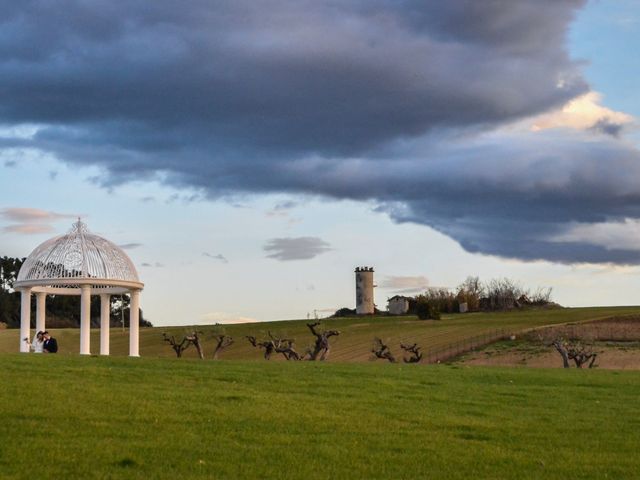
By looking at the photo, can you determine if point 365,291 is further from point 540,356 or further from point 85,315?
point 85,315

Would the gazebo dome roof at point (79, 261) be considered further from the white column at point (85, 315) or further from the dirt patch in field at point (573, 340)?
the dirt patch in field at point (573, 340)

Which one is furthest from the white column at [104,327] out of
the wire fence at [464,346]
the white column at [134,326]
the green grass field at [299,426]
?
the wire fence at [464,346]

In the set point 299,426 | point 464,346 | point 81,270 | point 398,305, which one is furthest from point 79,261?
point 398,305

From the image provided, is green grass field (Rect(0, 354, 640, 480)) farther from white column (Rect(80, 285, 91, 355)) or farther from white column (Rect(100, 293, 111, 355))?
white column (Rect(100, 293, 111, 355))

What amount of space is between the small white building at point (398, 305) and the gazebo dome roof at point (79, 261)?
238ft

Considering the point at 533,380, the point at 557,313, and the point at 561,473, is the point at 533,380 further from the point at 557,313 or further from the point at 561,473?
the point at 557,313

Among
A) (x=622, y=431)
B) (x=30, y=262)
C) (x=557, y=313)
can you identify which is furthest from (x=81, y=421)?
(x=557, y=313)

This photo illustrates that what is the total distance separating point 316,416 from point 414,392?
5350 mm

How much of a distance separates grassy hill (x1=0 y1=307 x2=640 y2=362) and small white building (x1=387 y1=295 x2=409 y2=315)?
13901 mm

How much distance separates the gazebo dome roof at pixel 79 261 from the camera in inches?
1613

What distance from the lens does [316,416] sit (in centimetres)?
1814

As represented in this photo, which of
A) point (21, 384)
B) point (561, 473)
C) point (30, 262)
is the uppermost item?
point (30, 262)

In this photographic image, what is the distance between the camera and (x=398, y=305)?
115 metres

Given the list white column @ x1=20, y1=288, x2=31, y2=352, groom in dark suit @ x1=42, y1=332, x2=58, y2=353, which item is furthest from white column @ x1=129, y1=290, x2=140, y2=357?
groom in dark suit @ x1=42, y1=332, x2=58, y2=353
